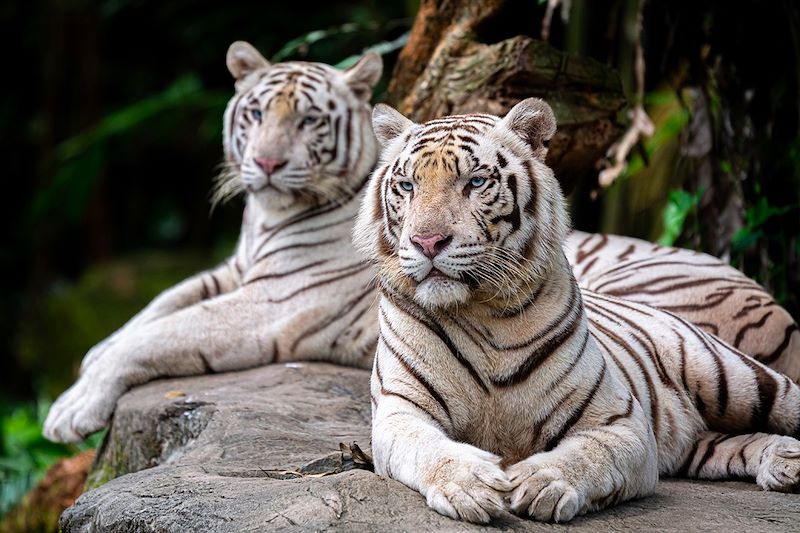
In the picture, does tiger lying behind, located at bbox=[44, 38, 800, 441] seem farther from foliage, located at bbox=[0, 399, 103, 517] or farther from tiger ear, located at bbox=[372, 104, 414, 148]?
tiger ear, located at bbox=[372, 104, 414, 148]

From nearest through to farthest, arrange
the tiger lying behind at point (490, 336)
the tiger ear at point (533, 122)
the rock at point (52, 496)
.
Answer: the tiger lying behind at point (490, 336)
the tiger ear at point (533, 122)
the rock at point (52, 496)

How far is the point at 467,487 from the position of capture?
2525 millimetres

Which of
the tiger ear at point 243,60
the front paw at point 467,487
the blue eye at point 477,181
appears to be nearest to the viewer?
the front paw at point 467,487

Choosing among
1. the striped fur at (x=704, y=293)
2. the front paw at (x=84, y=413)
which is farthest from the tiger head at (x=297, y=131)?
the striped fur at (x=704, y=293)

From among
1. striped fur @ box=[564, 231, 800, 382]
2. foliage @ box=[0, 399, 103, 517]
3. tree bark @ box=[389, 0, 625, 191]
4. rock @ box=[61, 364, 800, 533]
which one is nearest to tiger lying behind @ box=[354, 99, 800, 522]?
rock @ box=[61, 364, 800, 533]

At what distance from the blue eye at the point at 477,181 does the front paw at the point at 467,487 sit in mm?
740

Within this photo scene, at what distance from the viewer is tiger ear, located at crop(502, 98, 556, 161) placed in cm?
310

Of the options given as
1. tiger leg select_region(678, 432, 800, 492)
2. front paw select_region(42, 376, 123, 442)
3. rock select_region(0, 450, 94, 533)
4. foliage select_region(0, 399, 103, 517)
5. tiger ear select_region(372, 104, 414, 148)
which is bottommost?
foliage select_region(0, 399, 103, 517)

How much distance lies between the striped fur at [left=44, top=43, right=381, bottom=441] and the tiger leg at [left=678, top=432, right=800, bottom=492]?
1805mm

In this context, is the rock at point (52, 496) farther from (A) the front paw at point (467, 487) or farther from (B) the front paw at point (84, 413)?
(A) the front paw at point (467, 487)

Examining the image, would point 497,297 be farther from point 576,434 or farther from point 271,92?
point 271,92

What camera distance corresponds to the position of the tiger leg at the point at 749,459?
3.25 metres

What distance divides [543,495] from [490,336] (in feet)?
1.82

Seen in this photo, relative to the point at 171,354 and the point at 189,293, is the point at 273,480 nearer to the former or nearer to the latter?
the point at 171,354
